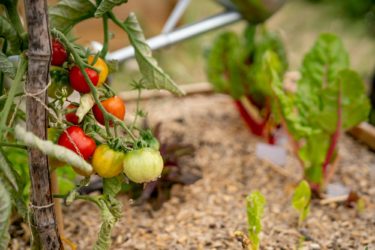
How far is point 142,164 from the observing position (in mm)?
774

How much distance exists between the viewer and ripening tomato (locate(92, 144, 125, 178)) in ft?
2.59

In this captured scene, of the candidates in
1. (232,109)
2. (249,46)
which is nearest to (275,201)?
(249,46)

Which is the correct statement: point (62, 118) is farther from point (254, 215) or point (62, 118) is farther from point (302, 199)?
point (302, 199)

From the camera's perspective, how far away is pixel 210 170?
4.91 ft

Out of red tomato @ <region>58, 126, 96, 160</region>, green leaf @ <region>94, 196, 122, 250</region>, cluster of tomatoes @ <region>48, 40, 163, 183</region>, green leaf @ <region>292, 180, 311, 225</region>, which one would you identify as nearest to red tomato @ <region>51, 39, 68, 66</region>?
cluster of tomatoes @ <region>48, 40, 163, 183</region>

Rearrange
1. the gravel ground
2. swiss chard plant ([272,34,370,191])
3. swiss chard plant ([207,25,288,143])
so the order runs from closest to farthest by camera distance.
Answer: the gravel ground < swiss chard plant ([272,34,370,191]) < swiss chard plant ([207,25,288,143])

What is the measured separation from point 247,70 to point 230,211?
19.6 inches

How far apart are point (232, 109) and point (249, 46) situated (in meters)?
0.33

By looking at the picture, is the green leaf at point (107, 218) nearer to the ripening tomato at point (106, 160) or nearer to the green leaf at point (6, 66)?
the ripening tomato at point (106, 160)

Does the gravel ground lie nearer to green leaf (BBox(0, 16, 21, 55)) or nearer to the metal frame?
the metal frame

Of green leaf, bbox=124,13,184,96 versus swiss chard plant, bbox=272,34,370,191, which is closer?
green leaf, bbox=124,13,184,96

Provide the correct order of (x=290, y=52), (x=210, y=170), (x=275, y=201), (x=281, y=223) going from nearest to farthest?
1. (x=281, y=223)
2. (x=275, y=201)
3. (x=210, y=170)
4. (x=290, y=52)

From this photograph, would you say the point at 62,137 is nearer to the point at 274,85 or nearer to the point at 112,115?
the point at 112,115

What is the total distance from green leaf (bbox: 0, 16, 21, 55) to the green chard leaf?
2.97 feet
